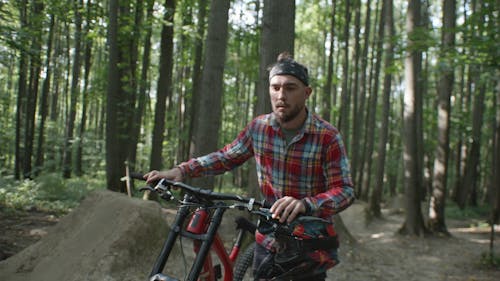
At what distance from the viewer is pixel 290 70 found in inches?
95.3

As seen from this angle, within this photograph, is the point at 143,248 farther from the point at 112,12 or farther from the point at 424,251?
the point at 424,251

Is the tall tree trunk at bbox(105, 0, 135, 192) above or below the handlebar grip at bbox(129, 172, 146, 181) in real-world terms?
above

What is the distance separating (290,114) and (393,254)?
9046 millimetres


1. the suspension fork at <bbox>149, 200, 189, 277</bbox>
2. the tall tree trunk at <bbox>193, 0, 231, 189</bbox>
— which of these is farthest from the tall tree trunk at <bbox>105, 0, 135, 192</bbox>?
the suspension fork at <bbox>149, 200, 189, 277</bbox>

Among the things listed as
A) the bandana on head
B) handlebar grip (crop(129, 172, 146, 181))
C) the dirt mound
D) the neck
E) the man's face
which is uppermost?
the bandana on head

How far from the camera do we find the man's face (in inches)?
95.2

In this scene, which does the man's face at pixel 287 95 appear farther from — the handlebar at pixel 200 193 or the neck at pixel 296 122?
the handlebar at pixel 200 193

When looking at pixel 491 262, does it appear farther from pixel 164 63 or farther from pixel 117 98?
pixel 117 98

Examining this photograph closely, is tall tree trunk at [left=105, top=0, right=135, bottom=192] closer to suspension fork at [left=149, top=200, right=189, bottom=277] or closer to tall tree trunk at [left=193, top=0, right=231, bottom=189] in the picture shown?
tall tree trunk at [left=193, top=0, right=231, bottom=189]

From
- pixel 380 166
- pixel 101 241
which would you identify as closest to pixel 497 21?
pixel 101 241

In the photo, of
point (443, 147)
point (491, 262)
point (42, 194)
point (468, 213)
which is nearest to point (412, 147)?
point (443, 147)

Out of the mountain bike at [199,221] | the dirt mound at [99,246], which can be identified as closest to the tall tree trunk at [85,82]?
the dirt mound at [99,246]

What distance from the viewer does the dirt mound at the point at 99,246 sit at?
5320mm

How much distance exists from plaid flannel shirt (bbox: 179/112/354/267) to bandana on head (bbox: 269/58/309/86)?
0.25 m
